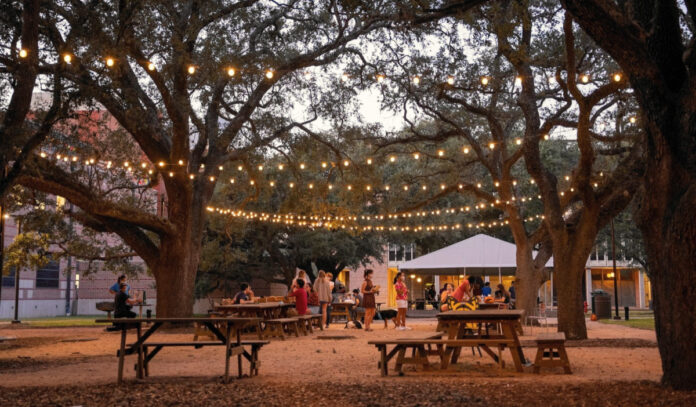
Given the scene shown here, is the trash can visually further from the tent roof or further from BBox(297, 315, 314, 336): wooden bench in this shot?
BBox(297, 315, 314, 336): wooden bench

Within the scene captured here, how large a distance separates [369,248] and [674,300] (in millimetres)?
26661

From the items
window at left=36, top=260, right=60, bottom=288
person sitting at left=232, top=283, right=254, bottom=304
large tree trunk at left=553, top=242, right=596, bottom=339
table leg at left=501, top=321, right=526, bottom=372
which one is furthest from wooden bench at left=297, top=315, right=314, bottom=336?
window at left=36, top=260, right=60, bottom=288

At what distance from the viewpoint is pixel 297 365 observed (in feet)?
31.5

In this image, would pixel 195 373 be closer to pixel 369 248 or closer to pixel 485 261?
pixel 485 261

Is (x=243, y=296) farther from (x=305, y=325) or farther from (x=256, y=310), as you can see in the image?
(x=256, y=310)

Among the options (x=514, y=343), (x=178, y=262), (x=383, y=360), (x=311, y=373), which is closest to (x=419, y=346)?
(x=383, y=360)

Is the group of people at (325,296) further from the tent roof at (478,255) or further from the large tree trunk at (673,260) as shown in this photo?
the large tree trunk at (673,260)

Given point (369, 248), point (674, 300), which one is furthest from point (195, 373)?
point (369, 248)

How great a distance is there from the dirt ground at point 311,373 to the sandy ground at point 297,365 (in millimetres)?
12

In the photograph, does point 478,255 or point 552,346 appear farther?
point 478,255

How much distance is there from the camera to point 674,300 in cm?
657

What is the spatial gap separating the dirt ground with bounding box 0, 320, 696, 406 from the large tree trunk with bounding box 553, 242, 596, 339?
0.56 m

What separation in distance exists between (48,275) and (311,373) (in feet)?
109

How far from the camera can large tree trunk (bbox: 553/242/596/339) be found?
13.3 meters
